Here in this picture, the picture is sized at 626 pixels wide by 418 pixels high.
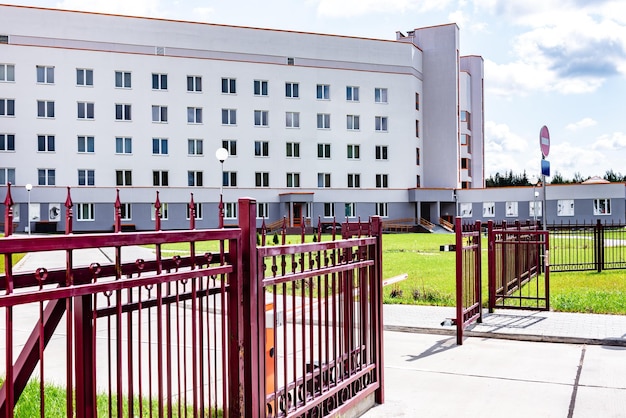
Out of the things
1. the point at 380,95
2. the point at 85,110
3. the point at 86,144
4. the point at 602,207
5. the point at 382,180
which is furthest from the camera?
the point at 382,180

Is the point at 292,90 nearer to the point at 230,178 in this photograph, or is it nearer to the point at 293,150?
the point at 293,150

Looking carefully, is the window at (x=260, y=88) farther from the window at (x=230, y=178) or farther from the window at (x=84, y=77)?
the window at (x=84, y=77)

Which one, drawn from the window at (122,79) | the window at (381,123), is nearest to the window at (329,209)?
the window at (381,123)

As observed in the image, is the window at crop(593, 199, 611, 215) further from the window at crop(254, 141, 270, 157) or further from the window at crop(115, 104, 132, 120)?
the window at crop(115, 104, 132, 120)

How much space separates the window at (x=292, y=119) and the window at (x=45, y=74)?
19680 millimetres

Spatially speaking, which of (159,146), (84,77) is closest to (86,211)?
(159,146)

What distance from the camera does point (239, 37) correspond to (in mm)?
56250

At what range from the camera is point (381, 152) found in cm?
6172

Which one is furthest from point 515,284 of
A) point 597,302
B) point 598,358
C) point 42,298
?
point 42,298

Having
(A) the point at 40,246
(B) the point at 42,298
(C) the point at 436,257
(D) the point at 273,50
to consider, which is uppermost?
(D) the point at 273,50

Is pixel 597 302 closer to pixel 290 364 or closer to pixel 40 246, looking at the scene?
pixel 290 364

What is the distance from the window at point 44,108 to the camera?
51.8 m

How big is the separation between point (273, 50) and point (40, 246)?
186 ft

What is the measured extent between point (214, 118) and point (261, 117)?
4.21 m
